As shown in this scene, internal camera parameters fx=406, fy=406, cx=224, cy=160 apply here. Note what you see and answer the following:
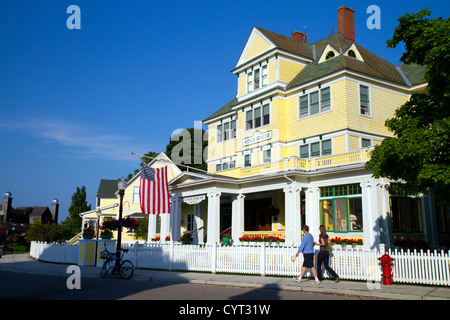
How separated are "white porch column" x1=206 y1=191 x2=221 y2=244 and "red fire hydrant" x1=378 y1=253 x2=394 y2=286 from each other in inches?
501

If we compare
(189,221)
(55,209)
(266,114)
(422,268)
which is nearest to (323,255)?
(422,268)

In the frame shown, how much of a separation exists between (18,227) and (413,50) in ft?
253

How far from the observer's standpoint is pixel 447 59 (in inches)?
480

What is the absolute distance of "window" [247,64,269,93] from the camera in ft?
92.0

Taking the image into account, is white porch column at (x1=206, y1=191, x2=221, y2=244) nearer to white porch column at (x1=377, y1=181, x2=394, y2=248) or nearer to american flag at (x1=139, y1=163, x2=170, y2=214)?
american flag at (x1=139, y1=163, x2=170, y2=214)

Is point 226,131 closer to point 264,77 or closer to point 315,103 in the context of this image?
point 264,77

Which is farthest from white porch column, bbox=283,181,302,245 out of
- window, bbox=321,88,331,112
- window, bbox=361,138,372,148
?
window, bbox=321,88,331,112

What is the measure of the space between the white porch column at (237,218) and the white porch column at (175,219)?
15.1 feet

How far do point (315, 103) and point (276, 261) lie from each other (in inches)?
474

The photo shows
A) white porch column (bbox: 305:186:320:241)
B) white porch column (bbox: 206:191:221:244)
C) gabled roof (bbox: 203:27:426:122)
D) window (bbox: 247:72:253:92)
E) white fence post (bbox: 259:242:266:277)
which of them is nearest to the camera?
white fence post (bbox: 259:242:266:277)

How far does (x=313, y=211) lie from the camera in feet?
71.9
